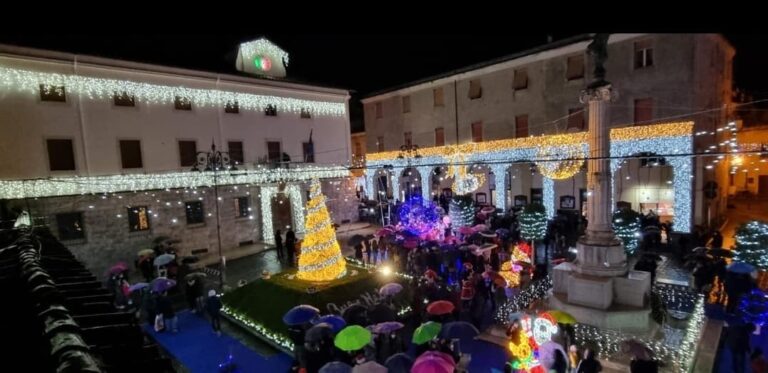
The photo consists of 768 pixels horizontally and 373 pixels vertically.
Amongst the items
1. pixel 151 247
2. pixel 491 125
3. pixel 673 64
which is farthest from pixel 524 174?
pixel 151 247

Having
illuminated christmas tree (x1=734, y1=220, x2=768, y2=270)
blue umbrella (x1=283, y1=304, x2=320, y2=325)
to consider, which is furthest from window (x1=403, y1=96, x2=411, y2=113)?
blue umbrella (x1=283, y1=304, x2=320, y2=325)

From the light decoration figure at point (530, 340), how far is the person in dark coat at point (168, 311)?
11064mm

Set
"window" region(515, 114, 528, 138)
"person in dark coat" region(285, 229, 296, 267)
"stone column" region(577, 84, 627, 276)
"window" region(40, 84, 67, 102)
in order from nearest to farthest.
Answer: "stone column" region(577, 84, 627, 276), "window" region(40, 84, 67, 102), "person in dark coat" region(285, 229, 296, 267), "window" region(515, 114, 528, 138)

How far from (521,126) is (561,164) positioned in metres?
6.33

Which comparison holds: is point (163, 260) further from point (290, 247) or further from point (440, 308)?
point (440, 308)

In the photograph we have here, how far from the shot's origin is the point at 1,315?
7.72 ft

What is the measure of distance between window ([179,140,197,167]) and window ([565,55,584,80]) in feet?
78.8

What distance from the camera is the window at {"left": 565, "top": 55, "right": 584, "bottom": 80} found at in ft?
81.7

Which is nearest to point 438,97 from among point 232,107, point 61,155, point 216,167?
point 232,107

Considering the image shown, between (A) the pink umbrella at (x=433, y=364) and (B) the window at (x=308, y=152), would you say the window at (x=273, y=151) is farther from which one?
(A) the pink umbrella at (x=433, y=364)

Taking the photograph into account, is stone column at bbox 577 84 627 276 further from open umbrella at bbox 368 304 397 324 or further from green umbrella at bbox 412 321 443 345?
open umbrella at bbox 368 304 397 324

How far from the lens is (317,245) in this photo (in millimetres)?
14438

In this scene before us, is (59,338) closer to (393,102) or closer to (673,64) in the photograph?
(673,64)

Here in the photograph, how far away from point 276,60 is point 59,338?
29772mm
